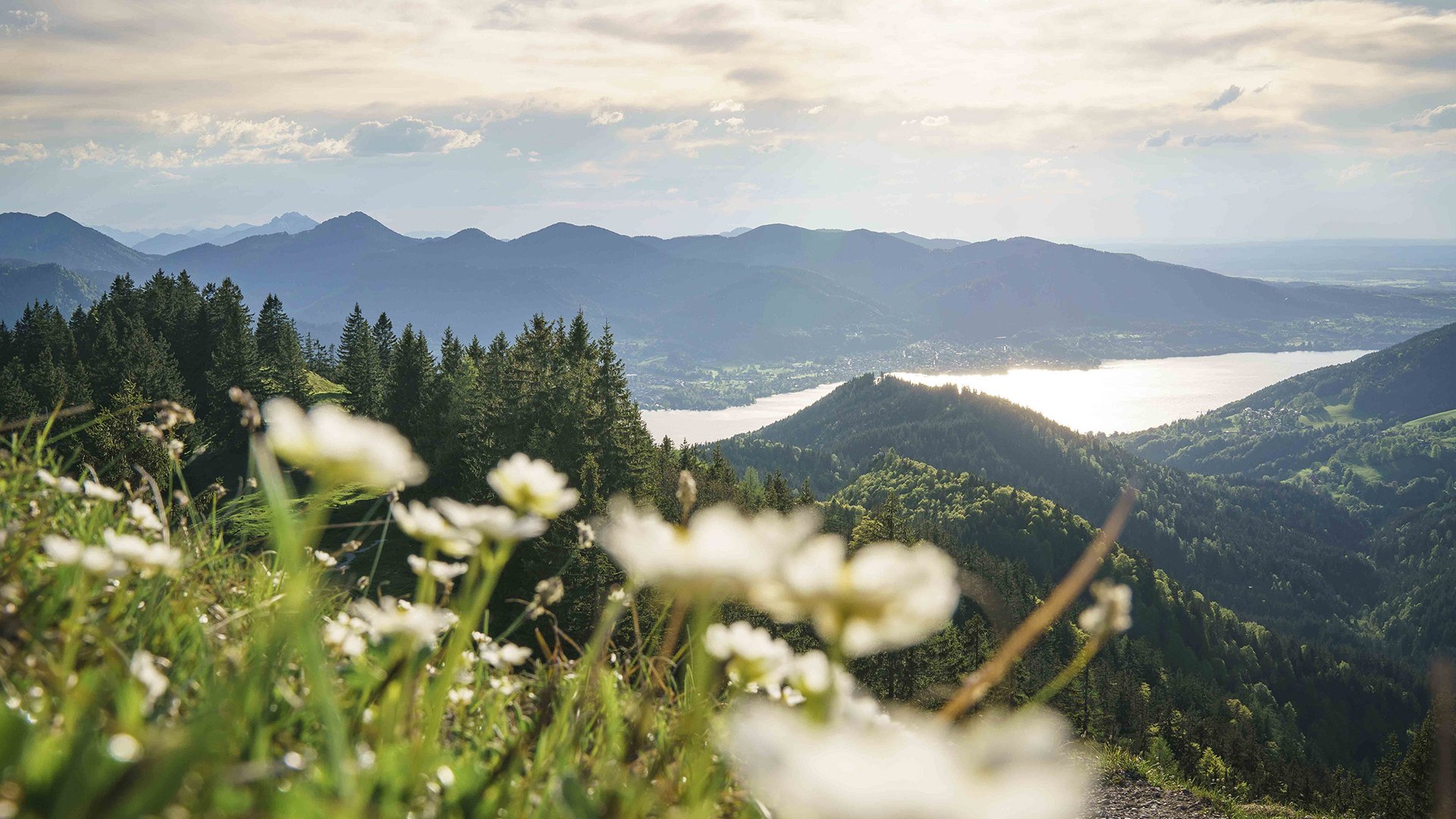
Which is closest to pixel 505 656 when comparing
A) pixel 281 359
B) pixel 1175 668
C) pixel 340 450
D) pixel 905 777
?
pixel 340 450

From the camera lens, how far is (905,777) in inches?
27.4

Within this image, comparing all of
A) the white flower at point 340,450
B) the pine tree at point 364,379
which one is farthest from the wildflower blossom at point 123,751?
the pine tree at point 364,379

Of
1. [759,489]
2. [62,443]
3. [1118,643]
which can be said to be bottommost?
[1118,643]

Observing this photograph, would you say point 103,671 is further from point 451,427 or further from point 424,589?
point 451,427

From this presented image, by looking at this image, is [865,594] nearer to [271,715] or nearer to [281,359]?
[271,715]

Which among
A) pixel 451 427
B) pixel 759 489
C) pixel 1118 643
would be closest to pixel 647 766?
pixel 451 427

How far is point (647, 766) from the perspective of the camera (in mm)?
2121

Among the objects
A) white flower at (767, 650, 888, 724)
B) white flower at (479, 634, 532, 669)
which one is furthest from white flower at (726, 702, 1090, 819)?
white flower at (479, 634, 532, 669)

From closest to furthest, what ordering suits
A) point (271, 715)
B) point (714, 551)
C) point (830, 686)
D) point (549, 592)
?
point (714, 551)
point (830, 686)
point (271, 715)
point (549, 592)

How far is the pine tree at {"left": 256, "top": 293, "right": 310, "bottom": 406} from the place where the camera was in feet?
173

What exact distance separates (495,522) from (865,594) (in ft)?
2.43

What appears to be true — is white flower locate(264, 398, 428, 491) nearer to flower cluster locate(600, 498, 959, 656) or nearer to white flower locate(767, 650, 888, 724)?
flower cluster locate(600, 498, 959, 656)

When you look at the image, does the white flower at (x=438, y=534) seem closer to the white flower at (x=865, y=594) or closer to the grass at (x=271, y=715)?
the grass at (x=271, y=715)

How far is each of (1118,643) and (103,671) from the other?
4496 inches
